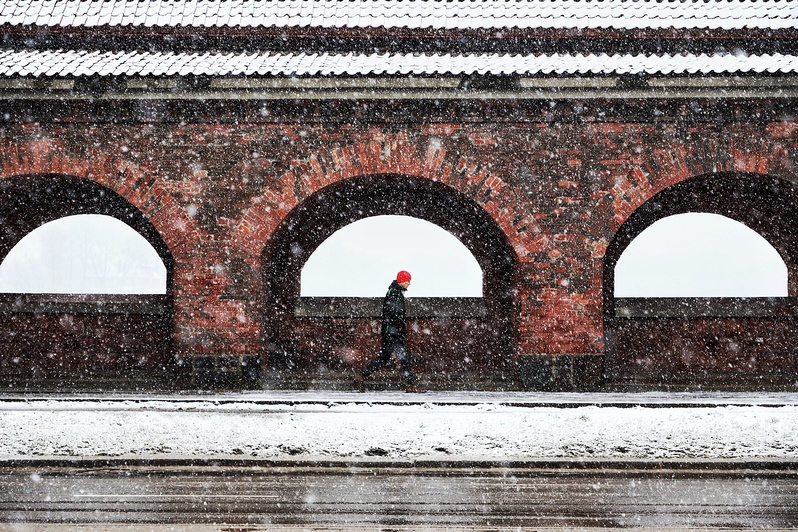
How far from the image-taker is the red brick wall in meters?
10.9

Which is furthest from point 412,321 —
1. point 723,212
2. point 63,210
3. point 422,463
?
point 422,463

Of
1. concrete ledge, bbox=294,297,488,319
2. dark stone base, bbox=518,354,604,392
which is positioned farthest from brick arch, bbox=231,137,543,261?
concrete ledge, bbox=294,297,488,319

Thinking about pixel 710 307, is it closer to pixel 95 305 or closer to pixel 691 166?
pixel 691 166

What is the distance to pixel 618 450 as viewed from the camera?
6777 millimetres

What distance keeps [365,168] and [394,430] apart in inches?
178

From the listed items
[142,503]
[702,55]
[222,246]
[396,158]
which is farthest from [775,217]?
[142,503]

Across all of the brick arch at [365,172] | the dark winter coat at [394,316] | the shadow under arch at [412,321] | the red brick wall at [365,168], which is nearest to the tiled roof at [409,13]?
the red brick wall at [365,168]

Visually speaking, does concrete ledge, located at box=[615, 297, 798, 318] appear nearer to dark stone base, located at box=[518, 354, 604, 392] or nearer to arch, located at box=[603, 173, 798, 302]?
arch, located at box=[603, 173, 798, 302]

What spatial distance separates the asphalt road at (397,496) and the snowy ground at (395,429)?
0.85 ft

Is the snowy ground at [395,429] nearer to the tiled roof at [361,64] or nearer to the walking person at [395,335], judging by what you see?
the walking person at [395,335]

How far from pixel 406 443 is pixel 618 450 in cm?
169

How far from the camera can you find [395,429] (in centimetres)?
738

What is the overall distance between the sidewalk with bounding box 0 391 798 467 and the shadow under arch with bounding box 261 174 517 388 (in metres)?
4.00

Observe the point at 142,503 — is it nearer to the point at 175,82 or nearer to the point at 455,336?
the point at 175,82
